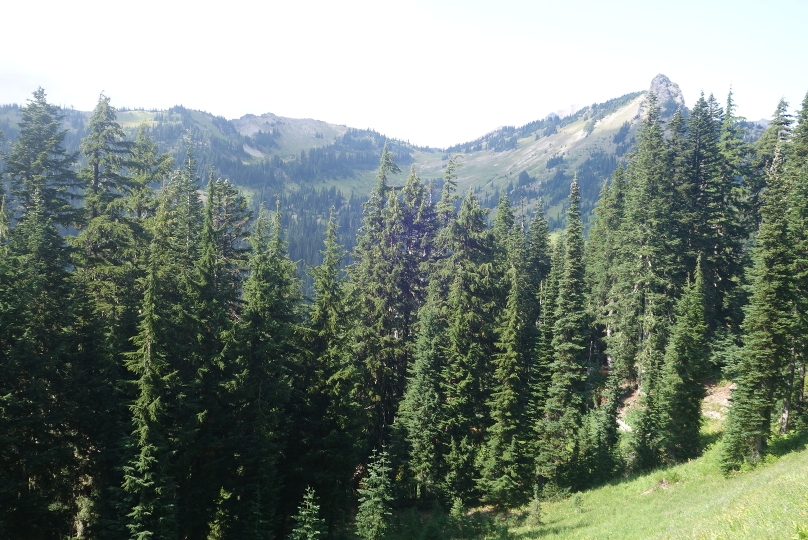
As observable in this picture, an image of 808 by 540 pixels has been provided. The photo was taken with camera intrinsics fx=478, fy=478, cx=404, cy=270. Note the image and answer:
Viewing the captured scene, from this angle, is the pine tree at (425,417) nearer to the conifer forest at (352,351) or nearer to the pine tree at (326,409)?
the conifer forest at (352,351)

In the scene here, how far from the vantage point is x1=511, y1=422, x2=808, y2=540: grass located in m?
13.6

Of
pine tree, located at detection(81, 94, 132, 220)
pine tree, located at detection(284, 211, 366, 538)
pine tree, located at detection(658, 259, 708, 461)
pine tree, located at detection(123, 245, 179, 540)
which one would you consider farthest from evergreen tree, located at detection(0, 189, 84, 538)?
pine tree, located at detection(658, 259, 708, 461)

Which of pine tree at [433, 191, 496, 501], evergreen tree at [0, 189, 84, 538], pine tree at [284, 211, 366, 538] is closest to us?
evergreen tree at [0, 189, 84, 538]

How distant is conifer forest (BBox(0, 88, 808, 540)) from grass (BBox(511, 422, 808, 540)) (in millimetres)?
2006

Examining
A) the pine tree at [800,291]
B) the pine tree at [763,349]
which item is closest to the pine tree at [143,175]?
the pine tree at [763,349]

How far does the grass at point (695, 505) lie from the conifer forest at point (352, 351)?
201 cm

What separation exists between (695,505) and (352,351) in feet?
71.7

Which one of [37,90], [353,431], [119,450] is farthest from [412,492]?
[37,90]

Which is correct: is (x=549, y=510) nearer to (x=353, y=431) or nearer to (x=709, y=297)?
(x=353, y=431)

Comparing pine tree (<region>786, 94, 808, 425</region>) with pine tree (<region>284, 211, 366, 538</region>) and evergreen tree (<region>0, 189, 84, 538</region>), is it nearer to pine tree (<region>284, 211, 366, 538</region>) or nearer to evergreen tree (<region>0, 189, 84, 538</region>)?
pine tree (<region>284, 211, 366, 538</region>)

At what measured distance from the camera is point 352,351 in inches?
1363

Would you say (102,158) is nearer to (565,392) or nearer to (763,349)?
(565,392)

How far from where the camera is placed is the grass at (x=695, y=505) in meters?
13.6

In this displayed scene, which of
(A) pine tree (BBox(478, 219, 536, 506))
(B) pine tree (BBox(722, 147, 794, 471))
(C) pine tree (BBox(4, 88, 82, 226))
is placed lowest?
(A) pine tree (BBox(478, 219, 536, 506))
